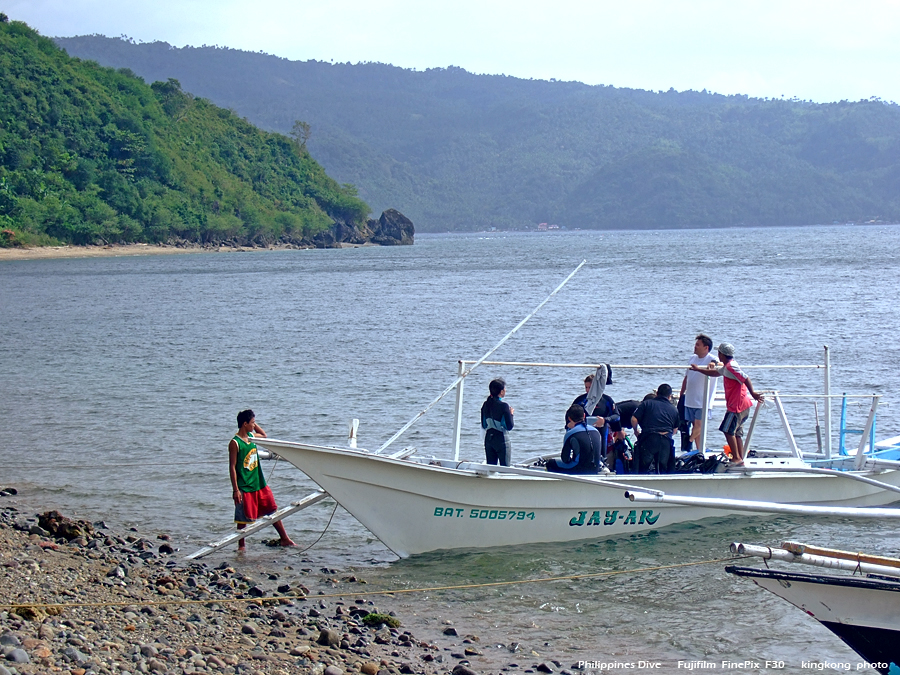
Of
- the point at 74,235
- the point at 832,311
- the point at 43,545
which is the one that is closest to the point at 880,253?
the point at 832,311

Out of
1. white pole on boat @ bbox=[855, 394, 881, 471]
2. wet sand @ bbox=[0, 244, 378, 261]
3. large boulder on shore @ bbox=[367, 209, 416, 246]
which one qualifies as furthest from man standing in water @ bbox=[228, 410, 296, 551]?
large boulder on shore @ bbox=[367, 209, 416, 246]

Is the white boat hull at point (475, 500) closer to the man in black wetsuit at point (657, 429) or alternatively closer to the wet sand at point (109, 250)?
the man in black wetsuit at point (657, 429)

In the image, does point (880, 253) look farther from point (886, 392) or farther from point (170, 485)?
point (170, 485)

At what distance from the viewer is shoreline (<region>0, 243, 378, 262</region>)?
109m

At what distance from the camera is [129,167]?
13600cm

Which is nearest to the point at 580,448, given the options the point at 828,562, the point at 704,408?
the point at 704,408

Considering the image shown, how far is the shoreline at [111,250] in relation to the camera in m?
109

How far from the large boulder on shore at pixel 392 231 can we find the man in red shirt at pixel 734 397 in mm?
161278

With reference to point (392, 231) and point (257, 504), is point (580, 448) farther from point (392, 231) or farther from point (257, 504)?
point (392, 231)

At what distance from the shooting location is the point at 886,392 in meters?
21.9

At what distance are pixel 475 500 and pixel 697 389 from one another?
3.21 metres

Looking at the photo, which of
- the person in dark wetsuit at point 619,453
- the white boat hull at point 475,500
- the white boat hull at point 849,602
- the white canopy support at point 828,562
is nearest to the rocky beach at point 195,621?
the white boat hull at point 475,500

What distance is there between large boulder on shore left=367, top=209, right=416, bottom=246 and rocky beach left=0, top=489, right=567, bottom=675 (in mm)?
162498

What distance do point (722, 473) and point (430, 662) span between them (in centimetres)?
469
